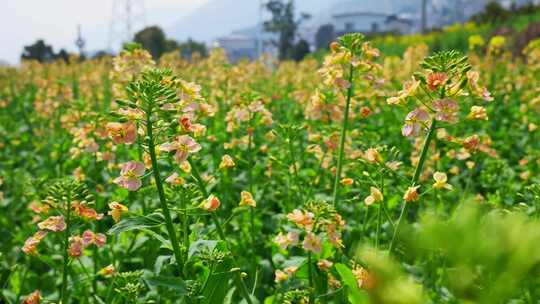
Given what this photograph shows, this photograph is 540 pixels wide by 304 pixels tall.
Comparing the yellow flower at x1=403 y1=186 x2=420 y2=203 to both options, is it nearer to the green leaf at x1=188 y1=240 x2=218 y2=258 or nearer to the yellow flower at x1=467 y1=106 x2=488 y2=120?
the yellow flower at x1=467 y1=106 x2=488 y2=120

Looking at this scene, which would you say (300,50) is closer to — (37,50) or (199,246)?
(37,50)

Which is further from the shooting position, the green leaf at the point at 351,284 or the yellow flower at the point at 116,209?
the yellow flower at the point at 116,209

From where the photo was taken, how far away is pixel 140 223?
1.62 metres

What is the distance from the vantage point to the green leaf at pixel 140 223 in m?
1.54

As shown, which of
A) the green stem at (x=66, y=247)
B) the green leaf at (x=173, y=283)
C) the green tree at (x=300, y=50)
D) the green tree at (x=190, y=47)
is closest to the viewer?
the green leaf at (x=173, y=283)

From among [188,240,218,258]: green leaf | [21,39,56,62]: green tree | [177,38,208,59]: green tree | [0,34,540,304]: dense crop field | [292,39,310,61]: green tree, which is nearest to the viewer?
[0,34,540,304]: dense crop field

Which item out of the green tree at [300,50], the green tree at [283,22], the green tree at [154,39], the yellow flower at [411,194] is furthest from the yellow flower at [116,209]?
the green tree at [300,50]

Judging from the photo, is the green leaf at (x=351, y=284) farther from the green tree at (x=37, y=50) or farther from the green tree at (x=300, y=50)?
the green tree at (x=300, y=50)

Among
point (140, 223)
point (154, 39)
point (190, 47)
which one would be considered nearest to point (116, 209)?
point (140, 223)

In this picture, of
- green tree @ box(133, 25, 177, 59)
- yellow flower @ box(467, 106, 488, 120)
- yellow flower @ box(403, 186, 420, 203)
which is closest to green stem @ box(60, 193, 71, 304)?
yellow flower @ box(403, 186, 420, 203)

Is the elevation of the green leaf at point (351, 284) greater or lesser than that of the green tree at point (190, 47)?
lesser

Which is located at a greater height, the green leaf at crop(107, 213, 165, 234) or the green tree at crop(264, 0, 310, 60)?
the green tree at crop(264, 0, 310, 60)

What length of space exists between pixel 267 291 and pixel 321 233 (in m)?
1.01

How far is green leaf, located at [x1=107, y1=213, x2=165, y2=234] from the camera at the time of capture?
5.06 ft
